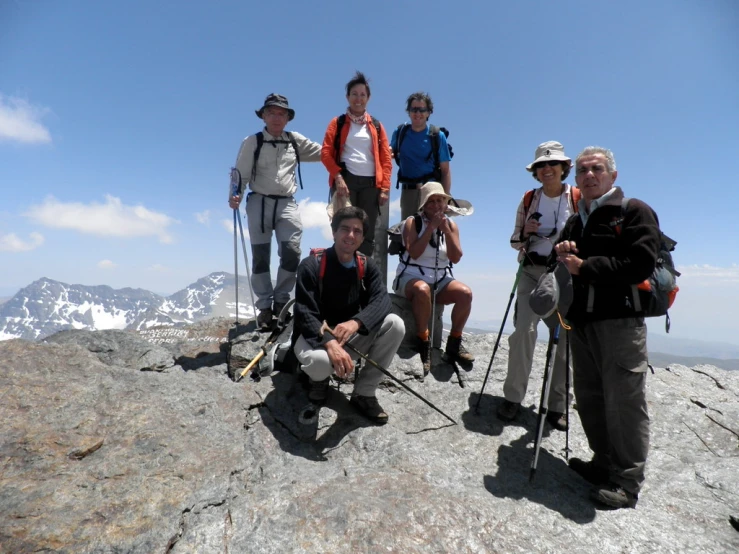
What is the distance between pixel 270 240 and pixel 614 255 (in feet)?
21.1

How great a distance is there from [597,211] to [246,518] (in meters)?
5.04

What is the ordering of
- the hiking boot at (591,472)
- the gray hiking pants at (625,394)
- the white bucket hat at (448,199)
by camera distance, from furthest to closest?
1. the white bucket hat at (448,199)
2. the hiking boot at (591,472)
3. the gray hiking pants at (625,394)

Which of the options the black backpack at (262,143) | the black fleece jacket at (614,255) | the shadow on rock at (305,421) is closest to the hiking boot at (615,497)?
the black fleece jacket at (614,255)

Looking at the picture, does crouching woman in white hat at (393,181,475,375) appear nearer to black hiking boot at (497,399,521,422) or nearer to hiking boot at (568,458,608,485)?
black hiking boot at (497,399,521,422)

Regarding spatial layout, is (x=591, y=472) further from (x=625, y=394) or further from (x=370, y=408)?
(x=370, y=408)

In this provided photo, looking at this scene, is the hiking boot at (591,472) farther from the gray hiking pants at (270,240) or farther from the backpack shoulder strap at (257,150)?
the backpack shoulder strap at (257,150)

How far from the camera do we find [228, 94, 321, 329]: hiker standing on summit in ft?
26.2

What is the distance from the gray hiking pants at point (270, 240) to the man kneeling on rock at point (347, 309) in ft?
7.60

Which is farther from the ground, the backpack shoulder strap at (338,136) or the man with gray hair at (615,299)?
the backpack shoulder strap at (338,136)

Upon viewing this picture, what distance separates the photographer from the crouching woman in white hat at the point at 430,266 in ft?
24.6

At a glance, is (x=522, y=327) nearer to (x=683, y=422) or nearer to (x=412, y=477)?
(x=412, y=477)

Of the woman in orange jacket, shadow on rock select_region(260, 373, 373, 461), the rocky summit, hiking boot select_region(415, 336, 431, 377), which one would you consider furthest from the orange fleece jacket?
shadow on rock select_region(260, 373, 373, 461)

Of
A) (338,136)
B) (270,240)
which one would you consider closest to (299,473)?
(270,240)

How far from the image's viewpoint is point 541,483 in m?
4.77
